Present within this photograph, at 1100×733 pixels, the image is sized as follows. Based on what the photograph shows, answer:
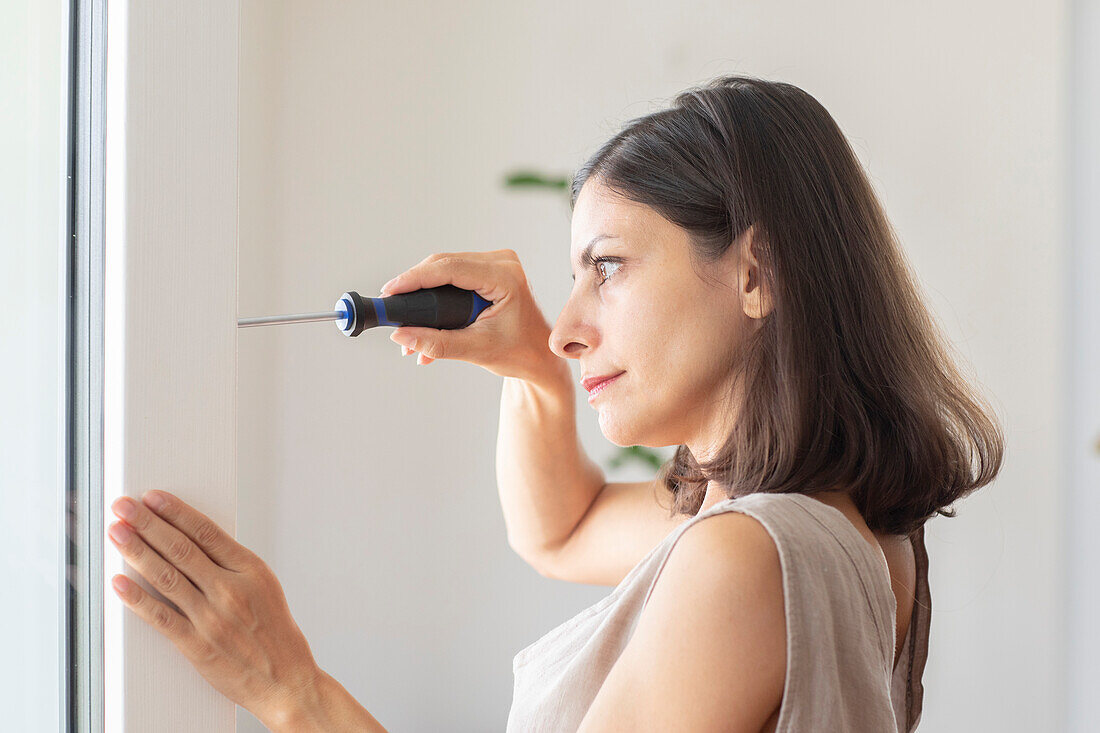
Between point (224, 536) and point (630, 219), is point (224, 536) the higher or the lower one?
the lower one

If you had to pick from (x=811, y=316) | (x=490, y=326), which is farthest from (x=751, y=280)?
(x=490, y=326)

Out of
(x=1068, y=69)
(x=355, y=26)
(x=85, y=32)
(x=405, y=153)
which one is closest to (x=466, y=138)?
(x=405, y=153)

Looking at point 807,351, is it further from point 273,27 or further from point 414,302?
point 273,27

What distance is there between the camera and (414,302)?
727mm

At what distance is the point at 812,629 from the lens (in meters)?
0.51

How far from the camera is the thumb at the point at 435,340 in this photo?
0.74 meters

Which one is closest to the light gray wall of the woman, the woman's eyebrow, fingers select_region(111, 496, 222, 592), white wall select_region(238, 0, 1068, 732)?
white wall select_region(238, 0, 1068, 732)

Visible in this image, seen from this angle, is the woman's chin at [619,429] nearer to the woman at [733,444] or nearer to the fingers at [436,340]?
the woman at [733,444]

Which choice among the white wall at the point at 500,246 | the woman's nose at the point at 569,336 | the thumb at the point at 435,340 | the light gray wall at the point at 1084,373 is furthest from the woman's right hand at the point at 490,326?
the light gray wall at the point at 1084,373

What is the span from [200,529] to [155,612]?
0.05m

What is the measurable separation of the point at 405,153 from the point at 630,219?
0.88m

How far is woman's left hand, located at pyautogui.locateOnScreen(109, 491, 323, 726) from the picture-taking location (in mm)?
452

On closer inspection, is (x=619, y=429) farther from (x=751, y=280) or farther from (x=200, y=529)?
(x=200, y=529)

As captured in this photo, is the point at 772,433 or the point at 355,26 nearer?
the point at 772,433
